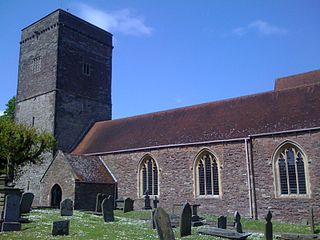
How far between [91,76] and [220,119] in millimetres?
16096

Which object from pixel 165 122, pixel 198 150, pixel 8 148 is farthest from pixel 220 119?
pixel 8 148

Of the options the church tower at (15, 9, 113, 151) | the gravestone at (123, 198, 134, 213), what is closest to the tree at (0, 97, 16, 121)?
the church tower at (15, 9, 113, 151)

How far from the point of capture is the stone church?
19.8m

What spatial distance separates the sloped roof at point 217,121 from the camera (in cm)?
2088

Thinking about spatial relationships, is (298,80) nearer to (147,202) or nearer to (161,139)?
(161,139)

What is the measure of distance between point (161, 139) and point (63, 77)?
1277 cm

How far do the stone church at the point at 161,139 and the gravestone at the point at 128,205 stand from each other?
104cm

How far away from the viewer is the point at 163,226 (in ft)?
29.9

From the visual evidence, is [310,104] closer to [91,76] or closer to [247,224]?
[247,224]

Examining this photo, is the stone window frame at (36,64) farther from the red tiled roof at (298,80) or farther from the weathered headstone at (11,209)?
the weathered headstone at (11,209)

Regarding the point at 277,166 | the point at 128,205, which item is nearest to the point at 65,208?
the point at 128,205

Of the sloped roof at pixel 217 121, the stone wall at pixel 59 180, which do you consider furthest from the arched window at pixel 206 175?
the stone wall at pixel 59 180

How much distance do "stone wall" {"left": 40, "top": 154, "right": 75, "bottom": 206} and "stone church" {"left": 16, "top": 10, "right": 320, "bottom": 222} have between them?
0.24 feet

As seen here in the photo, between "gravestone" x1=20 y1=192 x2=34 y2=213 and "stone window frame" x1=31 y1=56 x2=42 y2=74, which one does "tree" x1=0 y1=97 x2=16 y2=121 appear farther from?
"gravestone" x1=20 y1=192 x2=34 y2=213
